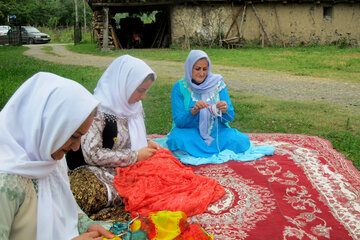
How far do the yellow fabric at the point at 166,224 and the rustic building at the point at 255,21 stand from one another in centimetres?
1590

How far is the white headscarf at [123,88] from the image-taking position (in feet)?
10.5

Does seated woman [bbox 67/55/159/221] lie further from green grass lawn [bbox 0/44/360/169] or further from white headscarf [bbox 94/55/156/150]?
green grass lawn [bbox 0/44/360/169]

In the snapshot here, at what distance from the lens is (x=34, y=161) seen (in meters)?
1.71

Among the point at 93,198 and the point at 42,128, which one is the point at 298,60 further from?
the point at 42,128

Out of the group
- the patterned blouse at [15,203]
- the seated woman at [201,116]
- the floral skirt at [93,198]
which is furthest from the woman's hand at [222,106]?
the patterned blouse at [15,203]

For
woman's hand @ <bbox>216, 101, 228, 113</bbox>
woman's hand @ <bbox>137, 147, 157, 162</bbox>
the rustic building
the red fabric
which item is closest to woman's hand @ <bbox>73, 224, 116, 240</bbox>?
the red fabric

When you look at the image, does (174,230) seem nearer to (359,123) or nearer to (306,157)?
(306,157)

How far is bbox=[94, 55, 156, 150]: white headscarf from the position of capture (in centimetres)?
321

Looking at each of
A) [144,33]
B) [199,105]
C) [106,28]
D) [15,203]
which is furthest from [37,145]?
[144,33]

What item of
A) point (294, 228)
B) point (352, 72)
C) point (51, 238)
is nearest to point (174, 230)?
point (51, 238)

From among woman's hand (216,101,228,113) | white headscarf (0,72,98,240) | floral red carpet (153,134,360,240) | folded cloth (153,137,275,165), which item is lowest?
floral red carpet (153,134,360,240)

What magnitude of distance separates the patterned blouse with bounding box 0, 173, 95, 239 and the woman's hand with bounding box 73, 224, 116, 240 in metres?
0.29

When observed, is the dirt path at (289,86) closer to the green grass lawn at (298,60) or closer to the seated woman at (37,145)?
the green grass lawn at (298,60)

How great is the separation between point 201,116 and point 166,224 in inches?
99.0
